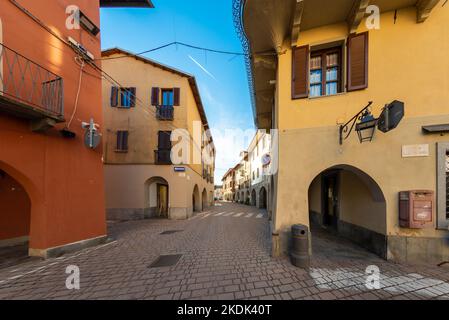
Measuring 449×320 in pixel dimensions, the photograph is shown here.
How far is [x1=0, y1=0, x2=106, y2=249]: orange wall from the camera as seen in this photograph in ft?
16.3

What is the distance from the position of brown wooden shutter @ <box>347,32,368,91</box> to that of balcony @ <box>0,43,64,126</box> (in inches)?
329

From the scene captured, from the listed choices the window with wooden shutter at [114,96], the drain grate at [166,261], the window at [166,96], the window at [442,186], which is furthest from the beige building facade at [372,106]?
the window with wooden shutter at [114,96]

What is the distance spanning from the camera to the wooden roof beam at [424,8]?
4.84 metres

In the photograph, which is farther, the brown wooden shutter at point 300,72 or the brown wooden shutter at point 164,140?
the brown wooden shutter at point 164,140

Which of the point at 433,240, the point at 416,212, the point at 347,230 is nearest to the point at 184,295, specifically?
the point at 416,212

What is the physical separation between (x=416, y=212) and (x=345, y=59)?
15.1ft

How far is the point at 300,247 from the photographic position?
190 inches

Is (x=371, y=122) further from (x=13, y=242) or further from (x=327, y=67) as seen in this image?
(x=13, y=242)

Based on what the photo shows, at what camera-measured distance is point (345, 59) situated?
568 cm

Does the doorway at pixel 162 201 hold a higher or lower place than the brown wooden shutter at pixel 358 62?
lower

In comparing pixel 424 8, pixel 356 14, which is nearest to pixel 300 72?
pixel 356 14

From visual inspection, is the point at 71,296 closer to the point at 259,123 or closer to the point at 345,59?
the point at 345,59

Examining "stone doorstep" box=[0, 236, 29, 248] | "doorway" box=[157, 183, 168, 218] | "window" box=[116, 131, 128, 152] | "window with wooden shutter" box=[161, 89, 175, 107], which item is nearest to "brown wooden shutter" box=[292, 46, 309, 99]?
"window with wooden shutter" box=[161, 89, 175, 107]

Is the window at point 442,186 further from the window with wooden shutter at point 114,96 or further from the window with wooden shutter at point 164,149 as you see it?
the window with wooden shutter at point 114,96
